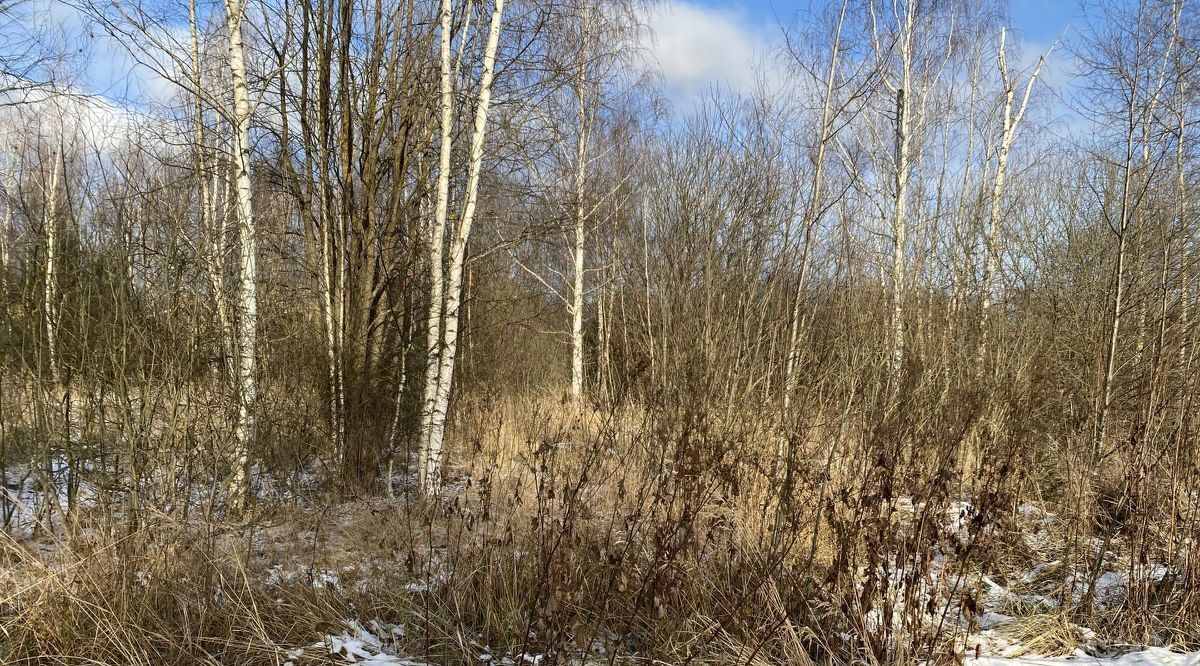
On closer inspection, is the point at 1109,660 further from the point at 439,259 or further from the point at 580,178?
the point at 580,178

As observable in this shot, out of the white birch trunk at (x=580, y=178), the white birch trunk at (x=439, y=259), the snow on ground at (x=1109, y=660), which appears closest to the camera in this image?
the snow on ground at (x=1109, y=660)

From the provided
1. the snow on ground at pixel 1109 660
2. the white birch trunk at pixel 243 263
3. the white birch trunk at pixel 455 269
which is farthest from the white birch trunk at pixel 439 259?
the snow on ground at pixel 1109 660

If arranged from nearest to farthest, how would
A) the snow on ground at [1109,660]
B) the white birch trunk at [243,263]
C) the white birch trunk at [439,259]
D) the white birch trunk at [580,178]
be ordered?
1. the snow on ground at [1109,660]
2. the white birch trunk at [243,263]
3. the white birch trunk at [439,259]
4. the white birch trunk at [580,178]

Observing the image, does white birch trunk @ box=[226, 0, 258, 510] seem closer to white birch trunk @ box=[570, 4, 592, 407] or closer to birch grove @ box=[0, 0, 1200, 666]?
birch grove @ box=[0, 0, 1200, 666]

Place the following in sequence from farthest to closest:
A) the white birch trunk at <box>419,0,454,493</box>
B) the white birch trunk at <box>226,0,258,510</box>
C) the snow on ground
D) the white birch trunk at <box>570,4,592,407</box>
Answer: the white birch trunk at <box>570,4,592,407</box> < the white birch trunk at <box>419,0,454,493</box> < the white birch trunk at <box>226,0,258,510</box> < the snow on ground

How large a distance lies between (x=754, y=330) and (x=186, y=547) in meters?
4.64

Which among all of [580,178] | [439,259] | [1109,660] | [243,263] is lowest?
[1109,660]

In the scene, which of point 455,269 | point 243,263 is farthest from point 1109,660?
point 243,263

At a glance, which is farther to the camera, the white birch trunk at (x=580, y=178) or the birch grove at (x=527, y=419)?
the white birch trunk at (x=580, y=178)

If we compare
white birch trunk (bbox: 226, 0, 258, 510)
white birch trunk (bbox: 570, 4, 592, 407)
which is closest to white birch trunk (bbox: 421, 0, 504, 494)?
white birch trunk (bbox: 226, 0, 258, 510)

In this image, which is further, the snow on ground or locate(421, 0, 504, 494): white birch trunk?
locate(421, 0, 504, 494): white birch trunk

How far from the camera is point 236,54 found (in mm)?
4648

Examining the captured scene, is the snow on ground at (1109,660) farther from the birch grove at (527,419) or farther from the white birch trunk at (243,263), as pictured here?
the white birch trunk at (243,263)

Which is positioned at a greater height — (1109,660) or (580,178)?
(580,178)
